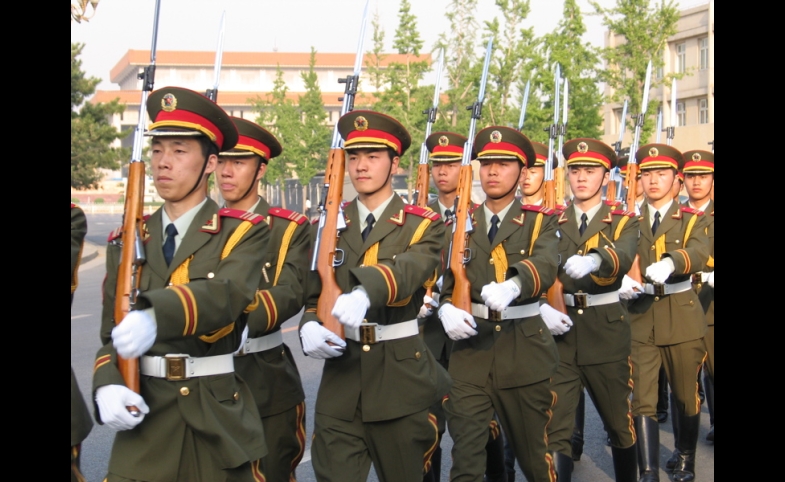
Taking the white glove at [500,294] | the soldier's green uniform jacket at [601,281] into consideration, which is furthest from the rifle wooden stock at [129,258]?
the soldier's green uniform jacket at [601,281]

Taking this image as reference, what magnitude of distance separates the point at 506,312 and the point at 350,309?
1608 millimetres

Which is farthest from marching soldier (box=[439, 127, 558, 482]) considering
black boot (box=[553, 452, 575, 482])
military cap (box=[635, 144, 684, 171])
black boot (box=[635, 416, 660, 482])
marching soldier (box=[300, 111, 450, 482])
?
military cap (box=[635, 144, 684, 171])

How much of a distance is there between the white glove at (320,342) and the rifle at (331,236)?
73 millimetres

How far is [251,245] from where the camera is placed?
385 cm

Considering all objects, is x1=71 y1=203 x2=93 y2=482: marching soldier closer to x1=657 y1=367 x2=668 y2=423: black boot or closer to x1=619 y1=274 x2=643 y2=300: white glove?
x1=619 y1=274 x2=643 y2=300: white glove

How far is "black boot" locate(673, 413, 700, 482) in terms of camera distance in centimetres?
683

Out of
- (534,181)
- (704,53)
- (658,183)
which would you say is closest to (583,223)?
(534,181)

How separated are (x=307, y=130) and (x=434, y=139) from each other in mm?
36671

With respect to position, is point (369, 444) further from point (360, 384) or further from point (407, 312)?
point (407, 312)

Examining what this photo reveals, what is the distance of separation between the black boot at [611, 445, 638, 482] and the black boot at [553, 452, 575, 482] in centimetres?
53

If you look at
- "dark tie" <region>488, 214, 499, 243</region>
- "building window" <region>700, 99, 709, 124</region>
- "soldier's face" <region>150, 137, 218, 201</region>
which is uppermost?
"building window" <region>700, 99, 709, 124</region>

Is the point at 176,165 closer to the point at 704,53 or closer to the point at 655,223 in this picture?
the point at 655,223

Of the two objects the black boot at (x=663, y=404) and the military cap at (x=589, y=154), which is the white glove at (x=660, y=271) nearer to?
the military cap at (x=589, y=154)
